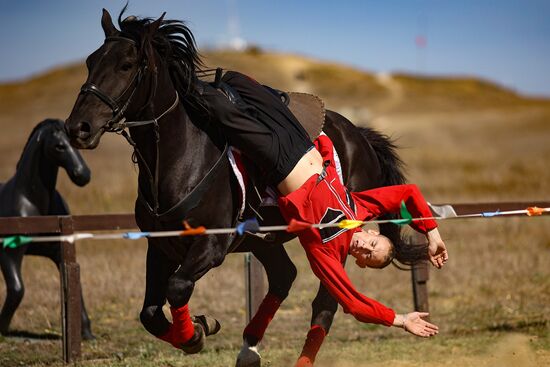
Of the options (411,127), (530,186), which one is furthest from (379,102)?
(530,186)

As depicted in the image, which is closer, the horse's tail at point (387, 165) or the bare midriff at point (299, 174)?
the bare midriff at point (299, 174)

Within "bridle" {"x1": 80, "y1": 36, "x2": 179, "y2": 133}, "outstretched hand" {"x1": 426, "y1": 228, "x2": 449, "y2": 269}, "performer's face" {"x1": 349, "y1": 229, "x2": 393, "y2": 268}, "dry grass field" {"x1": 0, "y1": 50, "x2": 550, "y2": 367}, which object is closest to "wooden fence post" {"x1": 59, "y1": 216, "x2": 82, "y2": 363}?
"dry grass field" {"x1": 0, "y1": 50, "x2": 550, "y2": 367}

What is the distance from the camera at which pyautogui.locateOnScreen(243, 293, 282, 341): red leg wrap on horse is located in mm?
6422

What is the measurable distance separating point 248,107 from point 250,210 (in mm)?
750

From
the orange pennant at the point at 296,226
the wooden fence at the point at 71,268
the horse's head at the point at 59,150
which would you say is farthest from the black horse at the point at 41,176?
the orange pennant at the point at 296,226

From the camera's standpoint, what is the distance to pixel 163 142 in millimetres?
5613

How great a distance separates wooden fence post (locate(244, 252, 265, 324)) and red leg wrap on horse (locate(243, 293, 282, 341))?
162 cm

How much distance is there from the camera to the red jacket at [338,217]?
5.41m

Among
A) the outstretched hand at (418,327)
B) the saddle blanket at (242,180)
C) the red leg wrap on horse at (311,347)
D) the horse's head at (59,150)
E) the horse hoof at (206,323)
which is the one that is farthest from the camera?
the horse's head at (59,150)

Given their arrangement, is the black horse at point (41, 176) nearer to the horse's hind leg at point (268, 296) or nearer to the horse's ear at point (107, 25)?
the horse's hind leg at point (268, 296)

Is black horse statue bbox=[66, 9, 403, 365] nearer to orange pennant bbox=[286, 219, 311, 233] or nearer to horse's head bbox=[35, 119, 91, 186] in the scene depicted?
orange pennant bbox=[286, 219, 311, 233]

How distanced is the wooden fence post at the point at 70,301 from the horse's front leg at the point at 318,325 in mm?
2371

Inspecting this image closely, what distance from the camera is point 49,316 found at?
32.2ft

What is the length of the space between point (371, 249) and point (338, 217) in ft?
1.03
